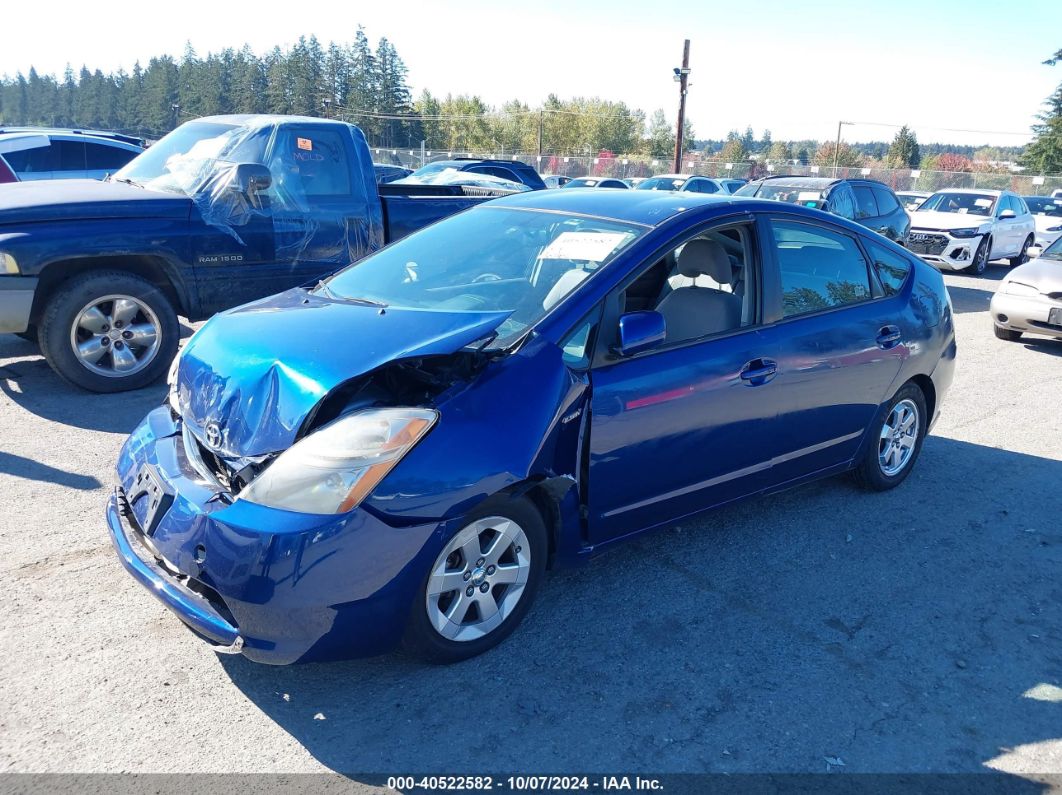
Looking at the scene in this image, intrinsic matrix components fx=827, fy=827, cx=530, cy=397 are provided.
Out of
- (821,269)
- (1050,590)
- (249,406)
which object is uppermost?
(821,269)

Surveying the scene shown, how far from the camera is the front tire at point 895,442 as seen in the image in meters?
4.91

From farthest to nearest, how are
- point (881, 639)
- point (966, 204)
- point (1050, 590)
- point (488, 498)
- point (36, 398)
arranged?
1. point (966, 204)
2. point (36, 398)
3. point (1050, 590)
4. point (881, 639)
5. point (488, 498)

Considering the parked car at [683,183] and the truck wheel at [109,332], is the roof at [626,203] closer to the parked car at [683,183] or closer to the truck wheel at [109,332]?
the truck wheel at [109,332]

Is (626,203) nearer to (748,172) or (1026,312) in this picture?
(1026,312)

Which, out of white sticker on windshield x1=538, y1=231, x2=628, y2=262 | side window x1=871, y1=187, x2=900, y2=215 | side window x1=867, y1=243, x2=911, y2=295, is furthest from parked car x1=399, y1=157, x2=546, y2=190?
white sticker on windshield x1=538, y1=231, x2=628, y2=262

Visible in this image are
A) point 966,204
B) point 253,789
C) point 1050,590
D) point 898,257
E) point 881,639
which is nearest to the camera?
point 253,789

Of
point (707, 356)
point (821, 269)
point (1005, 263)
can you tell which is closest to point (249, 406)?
point (707, 356)

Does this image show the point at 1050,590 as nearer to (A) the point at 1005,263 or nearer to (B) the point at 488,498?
(B) the point at 488,498

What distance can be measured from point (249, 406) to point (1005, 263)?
20.8 metres

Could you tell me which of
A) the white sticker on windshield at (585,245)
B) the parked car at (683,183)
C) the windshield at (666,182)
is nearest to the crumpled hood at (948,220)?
the parked car at (683,183)

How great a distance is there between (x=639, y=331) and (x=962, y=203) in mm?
16708

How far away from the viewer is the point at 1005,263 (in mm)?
19531

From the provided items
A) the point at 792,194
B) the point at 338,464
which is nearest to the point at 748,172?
the point at 792,194

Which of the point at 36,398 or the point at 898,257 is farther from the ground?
the point at 898,257
